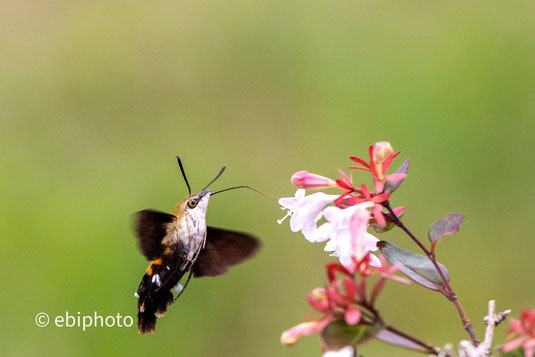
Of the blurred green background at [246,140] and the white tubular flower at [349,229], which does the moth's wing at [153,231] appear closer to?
the white tubular flower at [349,229]

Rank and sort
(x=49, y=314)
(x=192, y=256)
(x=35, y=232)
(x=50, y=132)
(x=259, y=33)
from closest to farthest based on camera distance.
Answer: (x=192, y=256), (x=49, y=314), (x=35, y=232), (x=50, y=132), (x=259, y=33)

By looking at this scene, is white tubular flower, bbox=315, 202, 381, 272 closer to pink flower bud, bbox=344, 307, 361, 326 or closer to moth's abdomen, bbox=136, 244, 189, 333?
pink flower bud, bbox=344, 307, 361, 326

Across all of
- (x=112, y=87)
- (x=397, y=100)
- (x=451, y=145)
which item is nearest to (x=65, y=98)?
(x=112, y=87)

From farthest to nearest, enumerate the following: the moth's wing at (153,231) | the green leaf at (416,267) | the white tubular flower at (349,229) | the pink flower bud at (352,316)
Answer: the moth's wing at (153,231) → the green leaf at (416,267) → the white tubular flower at (349,229) → the pink flower bud at (352,316)

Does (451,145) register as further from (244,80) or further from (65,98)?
(65,98)

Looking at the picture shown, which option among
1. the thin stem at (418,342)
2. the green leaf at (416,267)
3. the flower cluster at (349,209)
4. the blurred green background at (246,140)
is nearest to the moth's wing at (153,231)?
the flower cluster at (349,209)

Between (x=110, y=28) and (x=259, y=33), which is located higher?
(x=110, y=28)

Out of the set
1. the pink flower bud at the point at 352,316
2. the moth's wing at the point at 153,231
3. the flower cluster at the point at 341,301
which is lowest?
the pink flower bud at the point at 352,316
